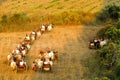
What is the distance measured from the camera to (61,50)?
29.0 m

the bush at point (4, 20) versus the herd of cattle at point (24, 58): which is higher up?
the bush at point (4, 20)

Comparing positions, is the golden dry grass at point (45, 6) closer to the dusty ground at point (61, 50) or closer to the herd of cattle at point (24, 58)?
the dusty ground at point (61, 50)

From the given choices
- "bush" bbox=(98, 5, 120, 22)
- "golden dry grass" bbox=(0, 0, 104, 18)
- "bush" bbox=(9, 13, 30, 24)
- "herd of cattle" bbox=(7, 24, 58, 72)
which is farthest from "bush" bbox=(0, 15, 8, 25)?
"bush" bbox=(98, 5, 120, 22)

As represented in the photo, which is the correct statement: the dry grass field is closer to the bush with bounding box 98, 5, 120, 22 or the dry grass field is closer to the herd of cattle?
the herd of cattle

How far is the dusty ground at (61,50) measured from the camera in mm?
24562

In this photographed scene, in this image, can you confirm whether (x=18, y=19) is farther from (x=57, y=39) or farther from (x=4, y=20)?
(x=57, y=39)

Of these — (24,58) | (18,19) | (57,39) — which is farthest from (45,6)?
(24,58)

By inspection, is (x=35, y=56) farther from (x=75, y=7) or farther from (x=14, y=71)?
(x=75, y=7)

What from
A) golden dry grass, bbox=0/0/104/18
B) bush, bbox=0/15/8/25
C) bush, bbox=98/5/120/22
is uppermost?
golden dry grass, bbox=0/0/104/18

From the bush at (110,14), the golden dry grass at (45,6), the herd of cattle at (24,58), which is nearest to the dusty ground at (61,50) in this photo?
the herd of cattle at (24,58)

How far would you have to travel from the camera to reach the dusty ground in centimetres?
2456

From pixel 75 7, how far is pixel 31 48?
11.6 metres

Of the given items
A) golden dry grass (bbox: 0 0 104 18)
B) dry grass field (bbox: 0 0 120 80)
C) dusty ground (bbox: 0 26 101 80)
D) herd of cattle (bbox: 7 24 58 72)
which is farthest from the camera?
golden dry grass (bbox: 0 0 104 18)

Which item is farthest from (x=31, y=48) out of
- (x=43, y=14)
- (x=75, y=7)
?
(x=75, y=7)
